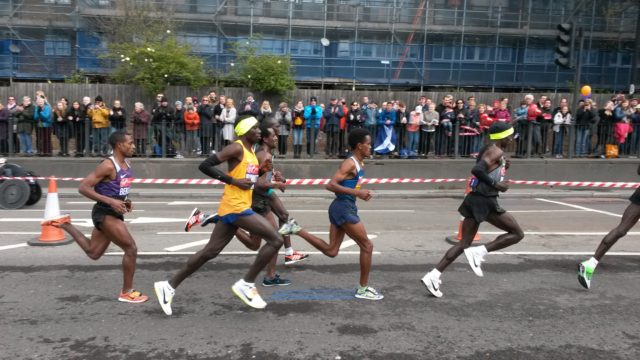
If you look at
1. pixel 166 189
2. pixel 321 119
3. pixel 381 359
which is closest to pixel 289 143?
pixel 321 119

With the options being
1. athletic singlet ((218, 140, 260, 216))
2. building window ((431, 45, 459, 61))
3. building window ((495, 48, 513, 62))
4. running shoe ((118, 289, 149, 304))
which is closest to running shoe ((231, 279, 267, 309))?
athletic singlet ((218, 140, 260, 216))

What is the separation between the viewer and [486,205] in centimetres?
616

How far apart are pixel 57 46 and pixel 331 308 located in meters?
28.1

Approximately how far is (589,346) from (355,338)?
1.98m

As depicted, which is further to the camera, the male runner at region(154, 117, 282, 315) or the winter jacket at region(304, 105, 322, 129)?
the winter jacket at region(304, 105, 322, 129)

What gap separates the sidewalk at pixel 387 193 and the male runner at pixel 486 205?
8670mm

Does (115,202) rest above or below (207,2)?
below

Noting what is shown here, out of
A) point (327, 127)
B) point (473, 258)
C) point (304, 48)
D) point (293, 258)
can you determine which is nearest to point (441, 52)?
point (304, 48)

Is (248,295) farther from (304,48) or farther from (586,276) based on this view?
(304,48)

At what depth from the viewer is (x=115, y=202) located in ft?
17.6

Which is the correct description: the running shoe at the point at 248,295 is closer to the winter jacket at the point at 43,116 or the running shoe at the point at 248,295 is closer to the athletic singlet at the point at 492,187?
the athletic singlet at the point at 492,187

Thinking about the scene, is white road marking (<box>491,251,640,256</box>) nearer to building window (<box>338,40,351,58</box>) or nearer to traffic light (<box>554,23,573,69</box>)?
traffic light (<box>554,23,573,69</box>)

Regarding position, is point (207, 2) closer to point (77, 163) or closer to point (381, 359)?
point (77, 163)

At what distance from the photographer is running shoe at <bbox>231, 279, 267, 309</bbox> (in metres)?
5.39
